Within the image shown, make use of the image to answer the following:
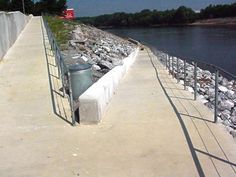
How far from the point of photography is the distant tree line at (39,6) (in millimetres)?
80875

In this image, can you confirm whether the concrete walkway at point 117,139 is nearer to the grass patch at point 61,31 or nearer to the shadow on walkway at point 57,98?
the shadow on walkway at point 57,98

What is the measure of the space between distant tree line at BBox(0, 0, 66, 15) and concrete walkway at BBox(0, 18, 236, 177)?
240ft

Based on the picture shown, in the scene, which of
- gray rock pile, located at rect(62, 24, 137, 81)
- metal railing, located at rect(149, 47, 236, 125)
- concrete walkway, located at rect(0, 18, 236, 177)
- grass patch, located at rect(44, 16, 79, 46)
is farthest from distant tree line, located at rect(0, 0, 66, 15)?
concrete walkway, located at rect(0, 18, 236, 177)

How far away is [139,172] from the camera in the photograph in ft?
17.9

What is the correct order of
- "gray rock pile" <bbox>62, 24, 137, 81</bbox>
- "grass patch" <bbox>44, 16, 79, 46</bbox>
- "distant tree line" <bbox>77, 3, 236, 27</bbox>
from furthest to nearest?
"distant tree line" <bbox>77, 3, 236, 27</bbox>, "grass patch" <bbox>44, 16, 79, 46</bbox>, "gray rock pile" <bbox>62, 24, 137, 81</bbox>

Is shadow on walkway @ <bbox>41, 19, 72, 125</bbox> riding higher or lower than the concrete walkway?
higher

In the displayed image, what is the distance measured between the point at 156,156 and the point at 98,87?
268cm

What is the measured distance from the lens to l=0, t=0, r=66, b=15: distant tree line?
80.9m

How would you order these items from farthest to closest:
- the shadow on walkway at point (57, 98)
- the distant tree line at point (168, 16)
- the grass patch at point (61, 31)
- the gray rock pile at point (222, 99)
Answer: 1. the distant tree line at point (168, 16)
2. the grass patch at point (61, 31)
3. the gray rock pile at point (222, 99)
4. the shadow on walkway at point (57, 98)

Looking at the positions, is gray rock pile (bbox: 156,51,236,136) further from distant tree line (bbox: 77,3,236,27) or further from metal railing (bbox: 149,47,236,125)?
distant tree line (bbox: 77,3,236,27)

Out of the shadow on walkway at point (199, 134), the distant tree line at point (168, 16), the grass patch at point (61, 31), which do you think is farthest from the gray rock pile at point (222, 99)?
the distant tree line at point (168, 16)

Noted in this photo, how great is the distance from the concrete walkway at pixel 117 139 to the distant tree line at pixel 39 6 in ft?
240

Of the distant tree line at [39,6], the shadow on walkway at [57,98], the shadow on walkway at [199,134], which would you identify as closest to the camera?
the shadow on walkway at [199,134]

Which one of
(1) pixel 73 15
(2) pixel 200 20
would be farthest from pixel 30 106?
(2) pixel 200 20
